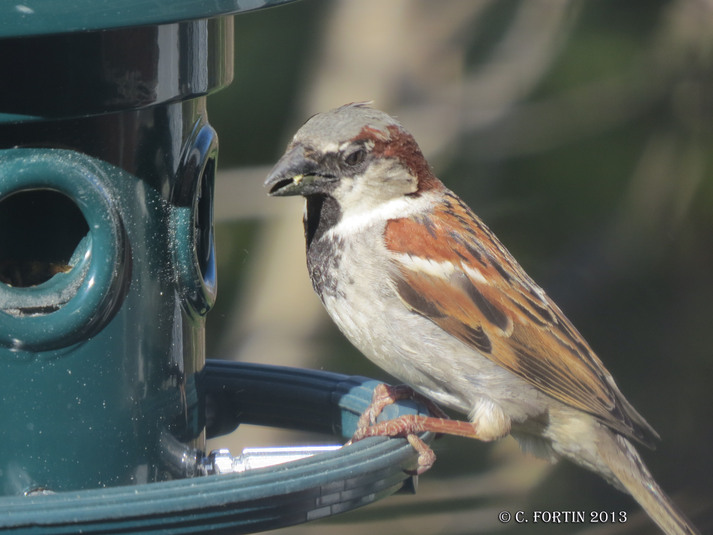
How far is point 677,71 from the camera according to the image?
5.50m

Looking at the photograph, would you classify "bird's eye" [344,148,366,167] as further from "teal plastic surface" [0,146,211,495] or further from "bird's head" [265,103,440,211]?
"teal plastic surface" [0,146,211,495]

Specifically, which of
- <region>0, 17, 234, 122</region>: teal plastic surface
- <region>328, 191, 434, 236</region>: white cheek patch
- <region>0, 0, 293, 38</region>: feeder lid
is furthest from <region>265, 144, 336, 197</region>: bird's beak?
<region>0, 0, 293, 38</region>: feeder lid

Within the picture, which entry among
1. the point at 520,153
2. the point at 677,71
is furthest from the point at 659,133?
the point at 520,153

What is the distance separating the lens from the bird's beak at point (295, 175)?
2.94 m

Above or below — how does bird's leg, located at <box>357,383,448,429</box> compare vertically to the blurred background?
below

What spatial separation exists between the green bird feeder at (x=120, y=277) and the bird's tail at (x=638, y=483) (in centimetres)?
102

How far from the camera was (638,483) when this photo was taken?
345cm

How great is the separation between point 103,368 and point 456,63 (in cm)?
300

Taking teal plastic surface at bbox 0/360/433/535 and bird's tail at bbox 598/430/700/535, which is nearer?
teal plastic surface at bbox 0/360/433/535

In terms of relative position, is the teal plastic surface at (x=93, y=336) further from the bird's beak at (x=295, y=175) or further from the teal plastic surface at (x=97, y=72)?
the bird's beak at (x=295, y=175)

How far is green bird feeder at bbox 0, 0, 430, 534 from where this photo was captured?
2.24 m

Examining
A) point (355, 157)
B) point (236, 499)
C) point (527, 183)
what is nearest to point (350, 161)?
point (355, 157)

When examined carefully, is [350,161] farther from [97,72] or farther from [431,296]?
[97,72]

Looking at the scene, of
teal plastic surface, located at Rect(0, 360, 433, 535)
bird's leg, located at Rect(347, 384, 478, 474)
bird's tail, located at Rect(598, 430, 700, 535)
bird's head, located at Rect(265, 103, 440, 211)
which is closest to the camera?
teal plastic surface, located at Rect(0, 360, 433, 535)
